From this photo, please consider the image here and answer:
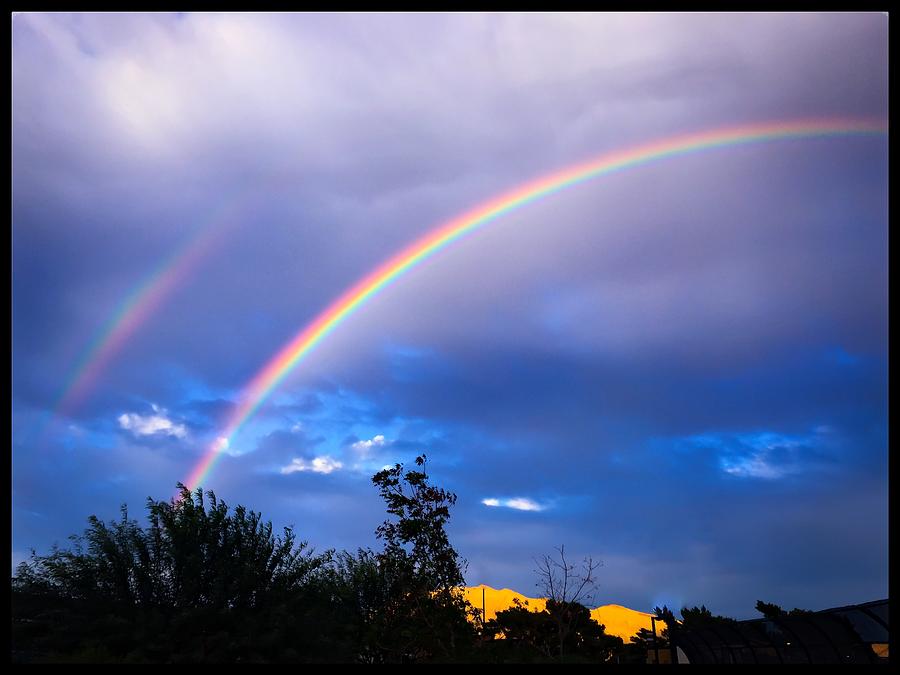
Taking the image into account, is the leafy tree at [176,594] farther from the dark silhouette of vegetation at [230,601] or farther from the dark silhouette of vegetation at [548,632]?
the dark silhouette of vegetation at [548,632]

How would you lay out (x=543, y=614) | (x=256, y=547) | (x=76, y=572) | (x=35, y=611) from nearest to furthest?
(x=35, y=611) < (x=76, y=572) < (x=256, y=547) < (x=543, y=614)

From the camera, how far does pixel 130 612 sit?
78.9 feet

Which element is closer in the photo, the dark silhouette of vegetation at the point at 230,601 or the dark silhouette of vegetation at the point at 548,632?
the dark silhouette of vegetation at the point at 230,601

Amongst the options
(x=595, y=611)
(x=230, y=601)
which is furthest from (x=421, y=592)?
(x=595, y=611)

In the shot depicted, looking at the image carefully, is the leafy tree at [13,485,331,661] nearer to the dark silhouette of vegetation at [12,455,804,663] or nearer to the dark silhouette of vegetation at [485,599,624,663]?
the dark silhouette of vegetation at [12,455,804,663]

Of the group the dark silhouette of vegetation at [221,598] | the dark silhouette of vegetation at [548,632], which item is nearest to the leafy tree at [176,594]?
the dark silhouette of vegetation at [221,598]

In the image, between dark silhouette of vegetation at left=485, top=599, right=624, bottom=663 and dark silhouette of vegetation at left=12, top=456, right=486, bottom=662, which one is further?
dark silhouette of vegetation at left=485, top=599, right=624, bottom=663

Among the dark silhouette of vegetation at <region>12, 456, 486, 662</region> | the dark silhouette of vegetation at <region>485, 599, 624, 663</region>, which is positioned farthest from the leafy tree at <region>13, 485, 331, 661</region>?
the dark silhouette of vegetation at <region>485, 599, 624, 663</region>
